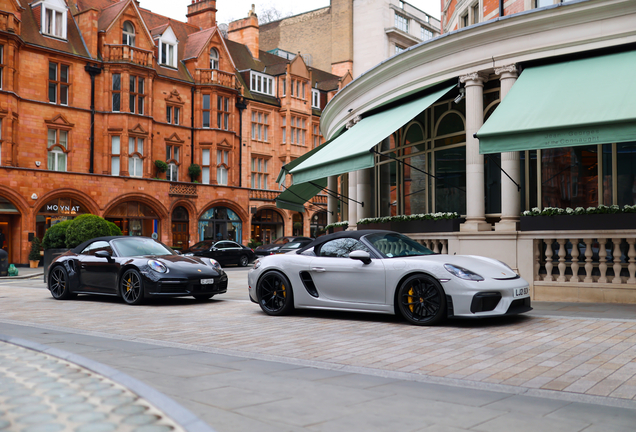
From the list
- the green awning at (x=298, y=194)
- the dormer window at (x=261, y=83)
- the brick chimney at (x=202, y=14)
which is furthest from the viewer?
the dormer window at (x=261, y=83)

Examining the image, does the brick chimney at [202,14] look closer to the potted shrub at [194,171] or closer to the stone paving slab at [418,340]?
the potted shrub at [194,171]

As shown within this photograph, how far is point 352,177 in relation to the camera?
18.5m

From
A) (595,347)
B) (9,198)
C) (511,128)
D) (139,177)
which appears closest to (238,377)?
(595,347)

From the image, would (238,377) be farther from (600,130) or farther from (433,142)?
(433,142)

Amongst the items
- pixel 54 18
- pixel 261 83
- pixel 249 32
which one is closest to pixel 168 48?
pixel 54 18

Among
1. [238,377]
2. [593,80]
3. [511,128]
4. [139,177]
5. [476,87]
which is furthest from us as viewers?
[139,177]

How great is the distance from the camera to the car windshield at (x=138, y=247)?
1254 centimetres

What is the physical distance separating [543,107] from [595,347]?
525 centimetres

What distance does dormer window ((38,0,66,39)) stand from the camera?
112 feet

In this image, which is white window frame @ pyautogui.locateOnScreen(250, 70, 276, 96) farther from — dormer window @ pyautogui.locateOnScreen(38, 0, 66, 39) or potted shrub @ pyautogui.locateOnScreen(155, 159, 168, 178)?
dormer window @ pyautogui.locateOnScreen(38, 0, 66, 39)

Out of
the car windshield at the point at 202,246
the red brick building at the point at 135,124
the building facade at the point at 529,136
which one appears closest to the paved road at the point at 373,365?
the building facade at the point at 529,136

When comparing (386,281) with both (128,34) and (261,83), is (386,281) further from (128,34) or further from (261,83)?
(261,83)

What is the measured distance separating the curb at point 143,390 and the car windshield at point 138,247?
5.97m

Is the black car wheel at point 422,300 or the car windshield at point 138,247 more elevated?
the car windshield at point 138,247
